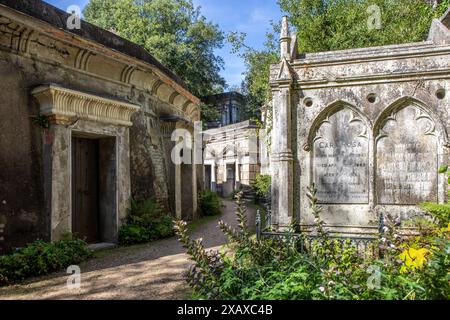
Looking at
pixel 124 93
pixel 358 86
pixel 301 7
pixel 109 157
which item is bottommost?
pixel 109 157

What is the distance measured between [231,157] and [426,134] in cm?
1651

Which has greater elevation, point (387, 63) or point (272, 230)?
point (387, 63)

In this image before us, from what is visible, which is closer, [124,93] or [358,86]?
[358,86]

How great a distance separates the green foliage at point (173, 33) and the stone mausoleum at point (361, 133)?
1540 cm

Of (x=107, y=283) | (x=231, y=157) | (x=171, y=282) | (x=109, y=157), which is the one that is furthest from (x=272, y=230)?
(x=231, y=157)

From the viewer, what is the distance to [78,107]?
6.92 m

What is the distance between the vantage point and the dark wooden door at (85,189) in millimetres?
7586

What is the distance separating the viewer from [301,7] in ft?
44.3

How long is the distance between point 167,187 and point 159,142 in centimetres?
132

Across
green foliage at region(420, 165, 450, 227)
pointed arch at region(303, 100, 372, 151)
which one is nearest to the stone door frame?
pointed arch at region(303, 100, 372, 151)

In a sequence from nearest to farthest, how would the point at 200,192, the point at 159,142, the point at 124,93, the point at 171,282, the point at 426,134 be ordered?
1. the point at 171,282
2. the point at 426,134
3. the point at 124,93
4. the point at 159,142
5. the point at 200,192

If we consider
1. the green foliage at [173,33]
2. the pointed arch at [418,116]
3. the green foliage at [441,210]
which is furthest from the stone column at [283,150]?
the green foliage at [173,33]

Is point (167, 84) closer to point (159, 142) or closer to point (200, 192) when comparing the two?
point (159, 142)

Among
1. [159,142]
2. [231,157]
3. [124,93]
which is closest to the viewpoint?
[124,93]
